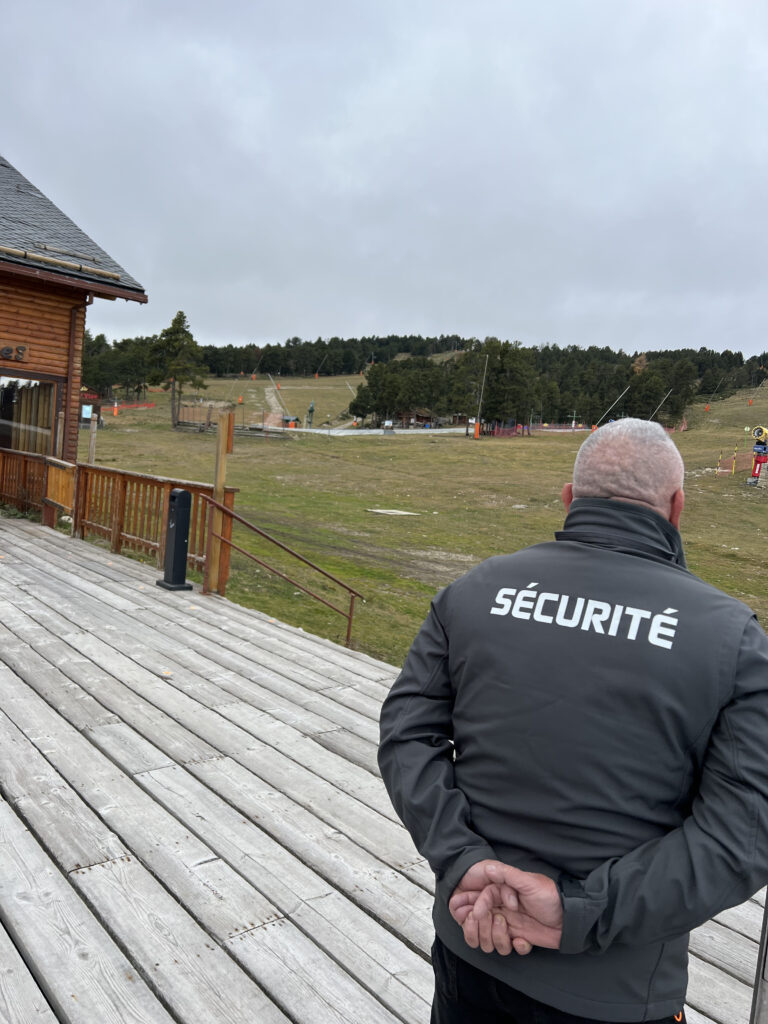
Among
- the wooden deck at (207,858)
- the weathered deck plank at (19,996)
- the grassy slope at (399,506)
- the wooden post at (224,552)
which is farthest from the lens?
the grassy slope at (399,506)

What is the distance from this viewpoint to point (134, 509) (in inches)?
381

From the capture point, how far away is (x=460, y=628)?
153cm

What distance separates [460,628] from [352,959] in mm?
1607

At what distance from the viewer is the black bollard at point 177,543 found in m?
7.90

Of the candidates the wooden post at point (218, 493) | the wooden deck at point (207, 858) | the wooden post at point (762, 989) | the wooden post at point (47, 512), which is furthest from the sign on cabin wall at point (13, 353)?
the wooden post at point (762, 989)

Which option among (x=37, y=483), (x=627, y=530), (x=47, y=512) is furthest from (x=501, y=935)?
(x=37, y=483)

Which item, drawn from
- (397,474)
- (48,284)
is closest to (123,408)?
(397,474)

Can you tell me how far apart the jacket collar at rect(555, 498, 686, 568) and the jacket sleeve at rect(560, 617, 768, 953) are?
23 centimetres

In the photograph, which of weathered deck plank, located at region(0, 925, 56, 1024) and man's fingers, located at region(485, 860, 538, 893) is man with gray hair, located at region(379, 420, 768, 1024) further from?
weathered deck plank, located at region(0, 925, 56, 1024)

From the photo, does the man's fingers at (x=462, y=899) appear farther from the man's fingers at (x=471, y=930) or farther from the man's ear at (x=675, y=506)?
the man's ear at (x=675, y=506)

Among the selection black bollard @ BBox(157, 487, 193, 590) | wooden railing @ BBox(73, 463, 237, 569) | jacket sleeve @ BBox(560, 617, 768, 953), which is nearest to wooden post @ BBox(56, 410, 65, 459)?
wooden railing @ BBox(73, 463, 237, 569)

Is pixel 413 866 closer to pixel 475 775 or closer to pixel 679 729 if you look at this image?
pixel 475 775

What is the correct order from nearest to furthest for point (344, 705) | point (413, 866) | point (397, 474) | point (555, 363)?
point (413, 866) < point (344, 705) < point (397, 474) < point (555, 363)

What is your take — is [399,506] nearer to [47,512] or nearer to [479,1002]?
[47,512]
